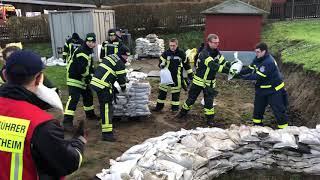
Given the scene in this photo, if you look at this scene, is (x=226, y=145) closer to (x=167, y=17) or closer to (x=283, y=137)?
(x=283, y=137)

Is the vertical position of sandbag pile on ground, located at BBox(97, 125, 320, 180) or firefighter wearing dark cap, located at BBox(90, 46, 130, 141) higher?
firefighter wearing dark cap, located at BBox(90, 46, 130, 141)

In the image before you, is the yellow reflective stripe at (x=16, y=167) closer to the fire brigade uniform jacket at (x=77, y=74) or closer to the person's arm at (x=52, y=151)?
the person's arm at (x=52, y=151)

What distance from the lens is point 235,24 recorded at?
45.1ft

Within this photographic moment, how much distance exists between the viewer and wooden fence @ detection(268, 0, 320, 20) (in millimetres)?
21375

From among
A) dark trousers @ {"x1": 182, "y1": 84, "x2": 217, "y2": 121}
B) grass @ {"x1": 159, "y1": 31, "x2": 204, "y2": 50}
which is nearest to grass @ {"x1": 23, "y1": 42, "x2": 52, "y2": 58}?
grass @ {"x1": 159, "y1": 31, "x2": 204, "y2": 50}

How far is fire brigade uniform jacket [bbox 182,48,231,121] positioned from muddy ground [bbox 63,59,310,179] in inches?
21.7

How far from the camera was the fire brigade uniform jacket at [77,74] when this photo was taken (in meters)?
7.02

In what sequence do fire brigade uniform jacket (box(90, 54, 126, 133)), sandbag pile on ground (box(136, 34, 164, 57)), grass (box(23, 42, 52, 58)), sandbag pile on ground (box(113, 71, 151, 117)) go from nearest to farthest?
fire brigade uniform jacket (box(90, 54, 126, 133)) → sandbag pile on ground (box(113, 71, 151, 117)) → sandbag pile on ground (box(136, 34, 164, 57)) → grass (box(23, 42, 52, 58))

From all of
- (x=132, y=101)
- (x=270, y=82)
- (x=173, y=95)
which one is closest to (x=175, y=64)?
(x=173, y=95)

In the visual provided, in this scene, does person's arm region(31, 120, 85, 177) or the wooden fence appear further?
the wooden fence

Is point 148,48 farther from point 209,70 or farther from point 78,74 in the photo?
point 78,74

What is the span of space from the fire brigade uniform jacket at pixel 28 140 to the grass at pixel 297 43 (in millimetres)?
7254

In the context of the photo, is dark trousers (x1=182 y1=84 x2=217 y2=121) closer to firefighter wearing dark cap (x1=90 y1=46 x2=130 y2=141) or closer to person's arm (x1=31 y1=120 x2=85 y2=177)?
firefighter wearing dark cap (x1=90 y1=46 x2=130 y2=141)

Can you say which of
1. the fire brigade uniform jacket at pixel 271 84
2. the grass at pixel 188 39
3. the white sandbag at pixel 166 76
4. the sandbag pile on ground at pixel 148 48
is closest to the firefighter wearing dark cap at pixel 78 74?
the white sandbag at pixel 166 76
